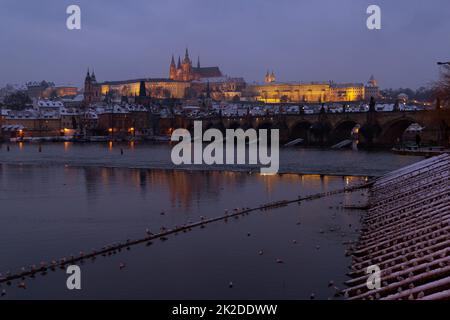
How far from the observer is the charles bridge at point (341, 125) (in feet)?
268

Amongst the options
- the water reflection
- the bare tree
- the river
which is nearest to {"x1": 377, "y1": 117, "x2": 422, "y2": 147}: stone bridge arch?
the bare tree

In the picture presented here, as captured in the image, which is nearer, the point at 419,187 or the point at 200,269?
the point at 200,269

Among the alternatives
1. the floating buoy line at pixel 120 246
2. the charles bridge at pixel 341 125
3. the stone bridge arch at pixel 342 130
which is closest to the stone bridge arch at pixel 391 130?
the charles bridge at pixel 341 125

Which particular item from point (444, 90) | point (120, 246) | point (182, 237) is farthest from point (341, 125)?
point (120, 246)

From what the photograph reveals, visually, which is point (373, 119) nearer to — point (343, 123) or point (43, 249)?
point (343, 123)

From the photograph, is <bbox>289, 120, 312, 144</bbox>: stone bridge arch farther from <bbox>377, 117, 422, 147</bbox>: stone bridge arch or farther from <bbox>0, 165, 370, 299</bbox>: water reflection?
<bbox>0, 165, 370, 299</bbox>: water reflection

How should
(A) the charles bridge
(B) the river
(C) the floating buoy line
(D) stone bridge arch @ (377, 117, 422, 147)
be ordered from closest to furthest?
1. (B) the river
2. (C) the floating buoy line
3. (A) the charles bridge
4. (D) stone bridge arch @ (377, 117, 422, 147)

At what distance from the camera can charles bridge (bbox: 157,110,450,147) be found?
8175 centimetres

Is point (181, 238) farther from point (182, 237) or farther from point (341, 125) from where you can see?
point (341, 125)

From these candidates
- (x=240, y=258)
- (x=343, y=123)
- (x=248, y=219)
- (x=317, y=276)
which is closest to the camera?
(x=317, y=276)
